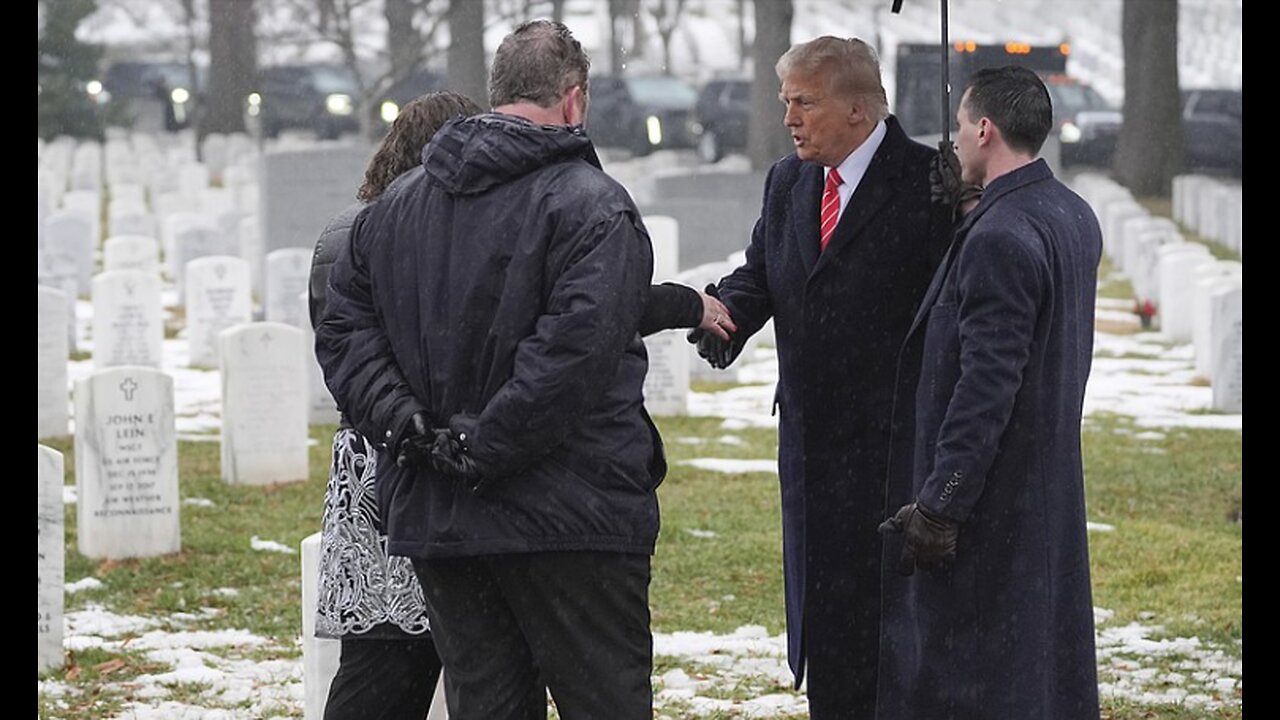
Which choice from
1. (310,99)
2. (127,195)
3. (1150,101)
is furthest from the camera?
(310,99)

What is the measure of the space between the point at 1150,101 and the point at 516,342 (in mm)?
26145

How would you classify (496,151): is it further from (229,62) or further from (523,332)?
(229,62)

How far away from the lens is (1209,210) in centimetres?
2431

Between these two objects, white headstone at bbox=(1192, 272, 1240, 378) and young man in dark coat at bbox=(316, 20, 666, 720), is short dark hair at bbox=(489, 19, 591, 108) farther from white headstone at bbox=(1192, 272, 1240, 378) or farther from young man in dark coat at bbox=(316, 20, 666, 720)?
white headstone at bbox=(1192, 272, 1240, 378)

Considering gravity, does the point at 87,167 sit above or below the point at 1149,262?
above

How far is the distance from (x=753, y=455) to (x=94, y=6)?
88.5 ft

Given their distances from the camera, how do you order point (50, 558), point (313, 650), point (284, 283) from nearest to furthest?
point (313, 650), point (50, 558), point (284, 283)

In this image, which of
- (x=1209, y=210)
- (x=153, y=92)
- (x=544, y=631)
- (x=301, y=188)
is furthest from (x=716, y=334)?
(x=153, y=92)

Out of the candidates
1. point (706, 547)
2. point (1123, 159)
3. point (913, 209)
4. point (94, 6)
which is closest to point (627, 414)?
point (913, 209)

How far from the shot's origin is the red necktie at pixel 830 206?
187 inches

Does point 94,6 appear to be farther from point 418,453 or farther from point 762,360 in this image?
point 418,453

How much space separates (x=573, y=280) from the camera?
3.92 meters

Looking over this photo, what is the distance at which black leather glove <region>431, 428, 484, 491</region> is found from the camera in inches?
156

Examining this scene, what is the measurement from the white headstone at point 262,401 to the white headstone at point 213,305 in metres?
4.93
